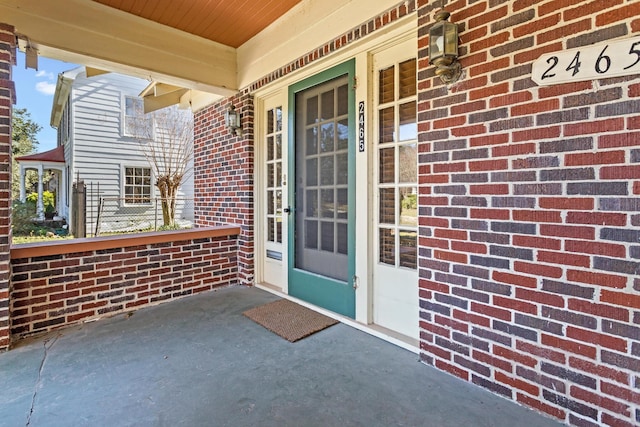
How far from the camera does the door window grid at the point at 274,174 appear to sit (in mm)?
3561

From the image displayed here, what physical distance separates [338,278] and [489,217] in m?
1.45

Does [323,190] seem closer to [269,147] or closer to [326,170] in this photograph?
[326,170]

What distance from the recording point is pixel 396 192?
7.85 ft

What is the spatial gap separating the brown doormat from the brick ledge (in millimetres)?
1104

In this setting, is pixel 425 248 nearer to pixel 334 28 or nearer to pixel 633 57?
pixel 633 57

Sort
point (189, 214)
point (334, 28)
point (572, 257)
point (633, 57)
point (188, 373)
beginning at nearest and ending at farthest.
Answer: point (633, 57) → point (572, 257) → point (188, 373) → point (334, 28) → point (189, 214)

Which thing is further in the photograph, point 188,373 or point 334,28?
point 334,28

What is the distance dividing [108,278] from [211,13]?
8.66ft

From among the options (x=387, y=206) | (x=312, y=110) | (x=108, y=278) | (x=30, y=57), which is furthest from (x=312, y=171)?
(x=30, y=57)

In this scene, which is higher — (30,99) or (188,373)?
(30,99)

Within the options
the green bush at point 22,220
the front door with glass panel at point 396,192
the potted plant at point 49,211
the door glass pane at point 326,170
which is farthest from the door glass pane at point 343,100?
the potted plant at point 49,211

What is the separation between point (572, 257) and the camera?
4.81 feet

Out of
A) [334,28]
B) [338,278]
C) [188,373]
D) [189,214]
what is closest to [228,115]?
[334,28]

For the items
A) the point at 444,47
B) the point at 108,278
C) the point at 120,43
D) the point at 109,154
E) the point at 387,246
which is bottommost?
the point at 108,278
